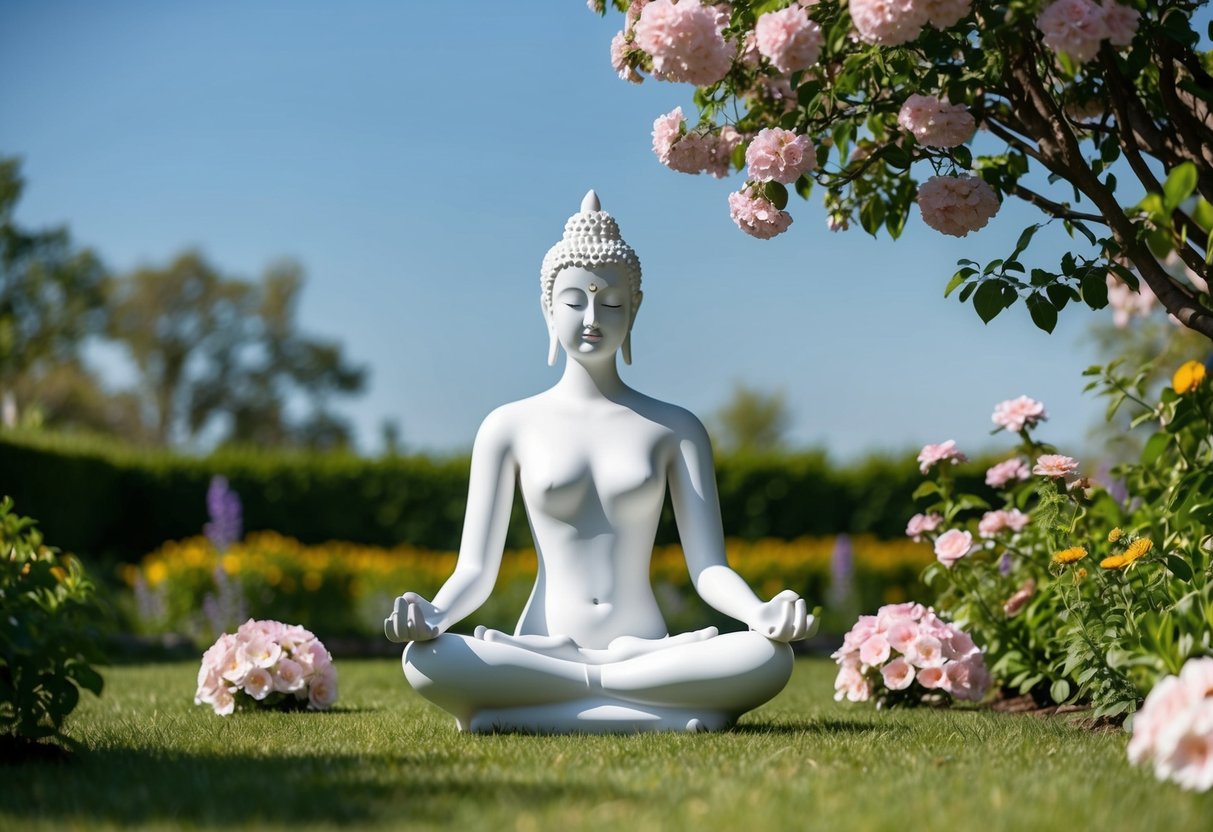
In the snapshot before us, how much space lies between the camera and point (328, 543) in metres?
13.9

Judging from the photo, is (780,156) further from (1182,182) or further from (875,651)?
(875,651)

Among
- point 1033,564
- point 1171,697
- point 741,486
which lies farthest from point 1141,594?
point 741,486

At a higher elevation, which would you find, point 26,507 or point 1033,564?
point 26,507

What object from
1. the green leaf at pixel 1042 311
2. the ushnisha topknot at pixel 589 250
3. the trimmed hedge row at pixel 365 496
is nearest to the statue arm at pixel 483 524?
the ushnisha topknot at pixel 589 250

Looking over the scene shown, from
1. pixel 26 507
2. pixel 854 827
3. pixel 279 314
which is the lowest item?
pixel 854 827

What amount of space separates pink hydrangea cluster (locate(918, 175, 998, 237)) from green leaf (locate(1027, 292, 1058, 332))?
448 mm

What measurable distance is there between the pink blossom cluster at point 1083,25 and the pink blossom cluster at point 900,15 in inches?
10.6

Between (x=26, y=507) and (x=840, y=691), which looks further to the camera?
(x=26, y=507)

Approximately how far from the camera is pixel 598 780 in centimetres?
331

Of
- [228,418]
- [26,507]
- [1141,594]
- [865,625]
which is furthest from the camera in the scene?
[228,418]

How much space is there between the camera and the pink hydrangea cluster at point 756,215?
16.1ft

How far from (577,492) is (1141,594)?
2.22 metres

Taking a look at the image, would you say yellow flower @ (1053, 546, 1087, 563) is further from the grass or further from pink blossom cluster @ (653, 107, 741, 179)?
pink blossom cluster @ (653, 107, 741, 179)

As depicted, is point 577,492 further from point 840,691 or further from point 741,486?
point 741,486
